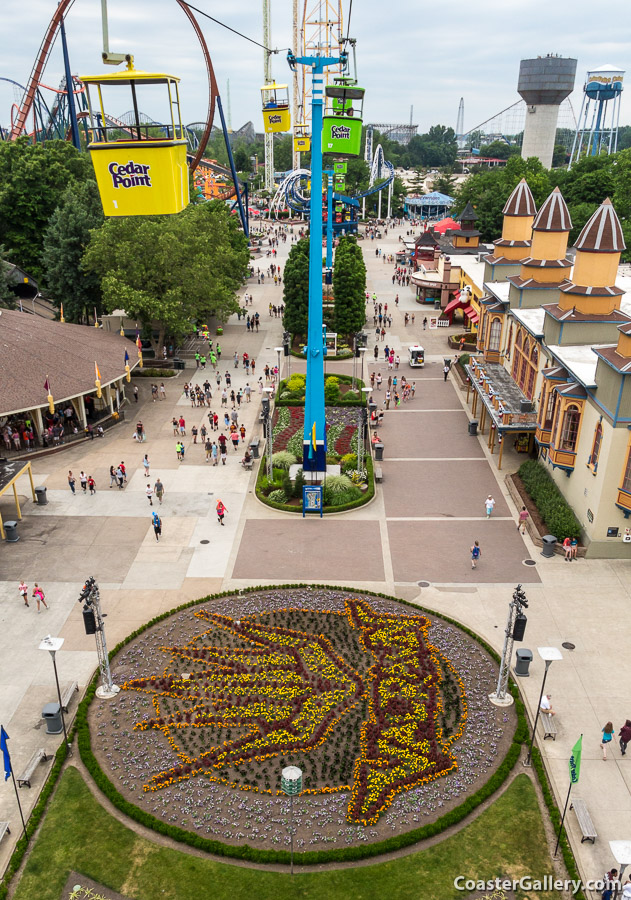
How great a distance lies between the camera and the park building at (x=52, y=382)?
121 ft

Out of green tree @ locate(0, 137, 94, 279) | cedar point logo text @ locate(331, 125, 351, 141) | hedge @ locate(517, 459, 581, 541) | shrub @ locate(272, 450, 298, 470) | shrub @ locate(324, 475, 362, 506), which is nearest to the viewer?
hedge @ locate(517, 459, 581, 541)

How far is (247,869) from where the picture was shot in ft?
53.0

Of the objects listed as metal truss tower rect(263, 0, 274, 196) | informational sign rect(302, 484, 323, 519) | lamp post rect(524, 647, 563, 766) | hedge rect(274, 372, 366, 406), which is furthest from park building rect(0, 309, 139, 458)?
metal truss tower rect(263, 0, 274, 196)

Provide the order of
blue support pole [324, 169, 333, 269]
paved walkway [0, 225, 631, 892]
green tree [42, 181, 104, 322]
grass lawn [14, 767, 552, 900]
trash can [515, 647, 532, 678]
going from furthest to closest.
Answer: blue support pole [324, 169, 333, 269], green tree [42, 181, 104, 322], trash can [515, 647, 532, 678], paved walkway [0, 225, 631, 892], grass lawn [14, 767, 552, 900]

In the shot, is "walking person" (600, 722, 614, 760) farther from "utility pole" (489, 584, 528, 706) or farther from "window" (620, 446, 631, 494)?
"window" (620, 446, 631, 494)

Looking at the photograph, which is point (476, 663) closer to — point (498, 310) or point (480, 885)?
point (480, 885)

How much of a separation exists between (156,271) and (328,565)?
28.2m

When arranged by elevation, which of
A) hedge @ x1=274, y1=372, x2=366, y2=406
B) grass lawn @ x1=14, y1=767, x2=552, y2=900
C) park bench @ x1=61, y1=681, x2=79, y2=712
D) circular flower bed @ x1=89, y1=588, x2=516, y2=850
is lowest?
grass lawn @ x1=14, y1=767, x2=552, y2=900

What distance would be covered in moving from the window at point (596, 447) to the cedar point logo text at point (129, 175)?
1914 cm

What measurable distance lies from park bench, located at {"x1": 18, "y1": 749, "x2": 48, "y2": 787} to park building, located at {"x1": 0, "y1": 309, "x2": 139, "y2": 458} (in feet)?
66.6

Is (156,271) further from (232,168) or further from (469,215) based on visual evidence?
(232,168)

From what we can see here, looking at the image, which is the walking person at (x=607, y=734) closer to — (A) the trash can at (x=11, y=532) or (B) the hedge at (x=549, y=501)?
(B) the hedge at (x=549, y=501)

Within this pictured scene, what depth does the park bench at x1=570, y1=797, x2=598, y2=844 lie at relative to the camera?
16.6m

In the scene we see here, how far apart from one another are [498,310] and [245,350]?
68.4ft
